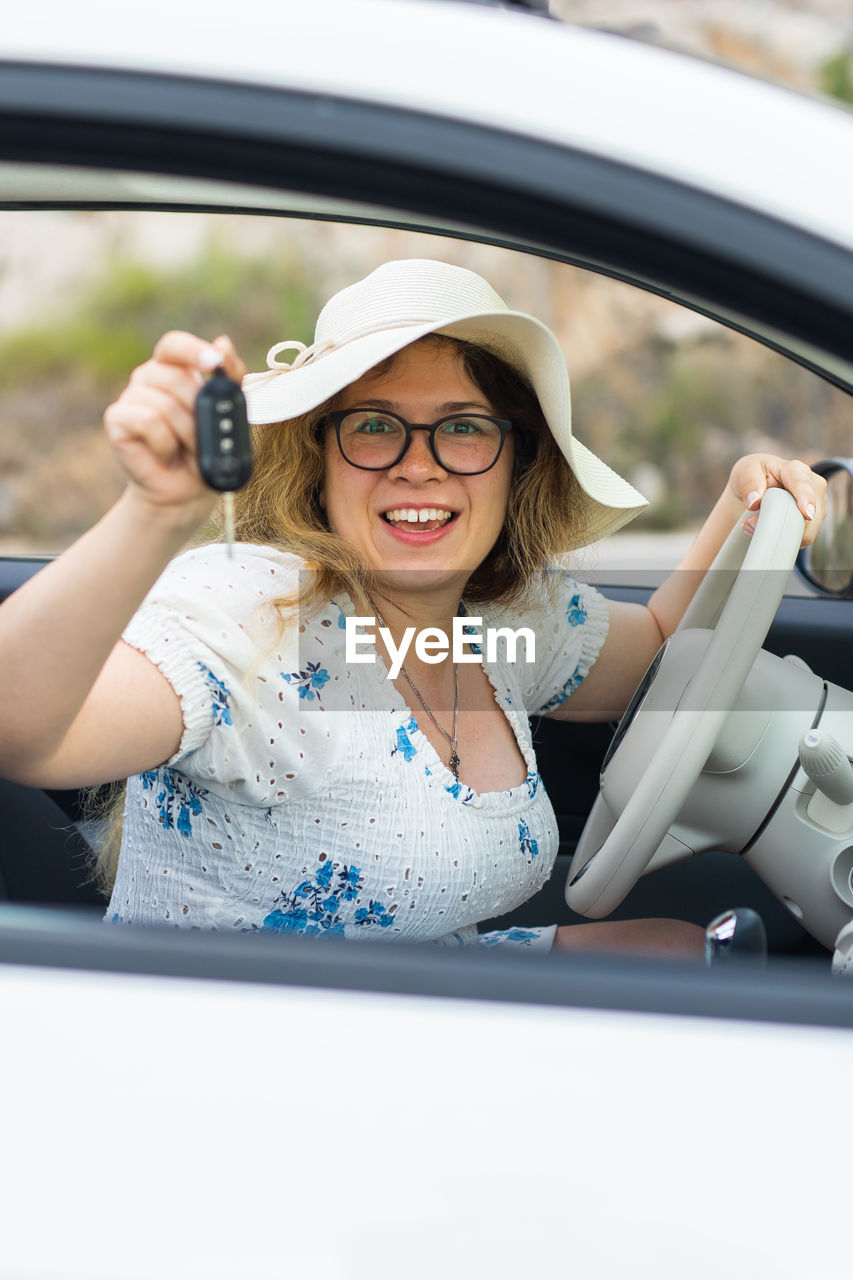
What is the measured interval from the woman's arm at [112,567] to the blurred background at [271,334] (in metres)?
13.2

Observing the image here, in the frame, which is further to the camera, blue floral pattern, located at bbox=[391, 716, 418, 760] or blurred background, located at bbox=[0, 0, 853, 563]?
blurred background, located at bbox=[0, 0, 853, 563]

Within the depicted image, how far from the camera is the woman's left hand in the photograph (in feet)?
4.79

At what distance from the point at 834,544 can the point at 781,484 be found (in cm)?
67

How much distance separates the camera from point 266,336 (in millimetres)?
14602

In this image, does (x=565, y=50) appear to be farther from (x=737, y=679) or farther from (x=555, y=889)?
(x=555, y=889)

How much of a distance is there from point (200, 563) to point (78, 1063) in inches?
24.3

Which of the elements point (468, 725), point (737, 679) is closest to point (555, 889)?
point (468, 725)

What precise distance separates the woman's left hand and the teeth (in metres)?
0.40

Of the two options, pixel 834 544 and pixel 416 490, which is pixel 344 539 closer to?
pixel 416 490

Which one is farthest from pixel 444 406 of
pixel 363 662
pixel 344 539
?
pixel 363 662

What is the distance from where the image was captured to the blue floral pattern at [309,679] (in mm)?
1316

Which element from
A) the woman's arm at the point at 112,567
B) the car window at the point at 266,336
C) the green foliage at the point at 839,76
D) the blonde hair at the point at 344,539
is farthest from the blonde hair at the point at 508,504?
the green foliage at the point at 839,76

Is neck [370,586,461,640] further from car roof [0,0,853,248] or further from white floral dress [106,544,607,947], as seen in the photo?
car roof [0,0,853,248]

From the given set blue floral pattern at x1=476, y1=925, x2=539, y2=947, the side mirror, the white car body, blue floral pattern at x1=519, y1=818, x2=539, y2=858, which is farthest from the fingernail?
the side mirror
